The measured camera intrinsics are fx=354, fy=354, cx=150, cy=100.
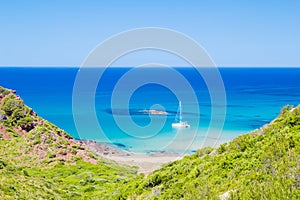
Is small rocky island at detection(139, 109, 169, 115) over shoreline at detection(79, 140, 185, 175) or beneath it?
over

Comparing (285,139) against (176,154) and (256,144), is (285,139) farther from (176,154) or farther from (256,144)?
(176,154)

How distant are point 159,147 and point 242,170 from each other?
36409mm

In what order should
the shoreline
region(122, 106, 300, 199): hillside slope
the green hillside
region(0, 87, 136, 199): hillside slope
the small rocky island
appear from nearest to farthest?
region(122, 106, 300, 199): hillside slope
the green hillside
region(0, 87, 136, 199): hillside slope
the shoreline
the small rocky island

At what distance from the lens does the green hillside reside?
320 inches

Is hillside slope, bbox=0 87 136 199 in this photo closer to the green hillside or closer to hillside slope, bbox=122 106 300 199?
the green hillside

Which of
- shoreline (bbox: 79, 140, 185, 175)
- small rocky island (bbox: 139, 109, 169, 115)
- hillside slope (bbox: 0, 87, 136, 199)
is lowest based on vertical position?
hillside slope (bbox: 0, 87, 136, 199)

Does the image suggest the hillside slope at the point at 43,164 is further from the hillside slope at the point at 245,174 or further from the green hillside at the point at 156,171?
the hillside slope at the point at 245,174

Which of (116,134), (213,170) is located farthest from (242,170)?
(116,134)

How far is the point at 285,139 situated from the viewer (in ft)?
33.3

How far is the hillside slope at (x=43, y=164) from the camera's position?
1627 centimetres

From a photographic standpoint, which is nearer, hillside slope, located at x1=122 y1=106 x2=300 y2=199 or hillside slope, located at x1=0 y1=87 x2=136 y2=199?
hillside slope, located at x1=122 y1=106 x2=300 y2=199

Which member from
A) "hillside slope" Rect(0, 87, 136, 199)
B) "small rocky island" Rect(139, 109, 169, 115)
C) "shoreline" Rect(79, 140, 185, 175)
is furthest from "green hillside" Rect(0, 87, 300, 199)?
"small rocky island" Rect(139, 109, 169, 115)

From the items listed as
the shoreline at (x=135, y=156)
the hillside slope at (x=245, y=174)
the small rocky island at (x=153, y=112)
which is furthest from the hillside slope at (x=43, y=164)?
the small rocky island at (x=153, y=112)

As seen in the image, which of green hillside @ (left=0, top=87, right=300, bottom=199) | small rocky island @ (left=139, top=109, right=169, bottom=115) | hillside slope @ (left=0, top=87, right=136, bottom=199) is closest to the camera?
green hillside @ (left=0, top=87, right=300, bottom=199)
